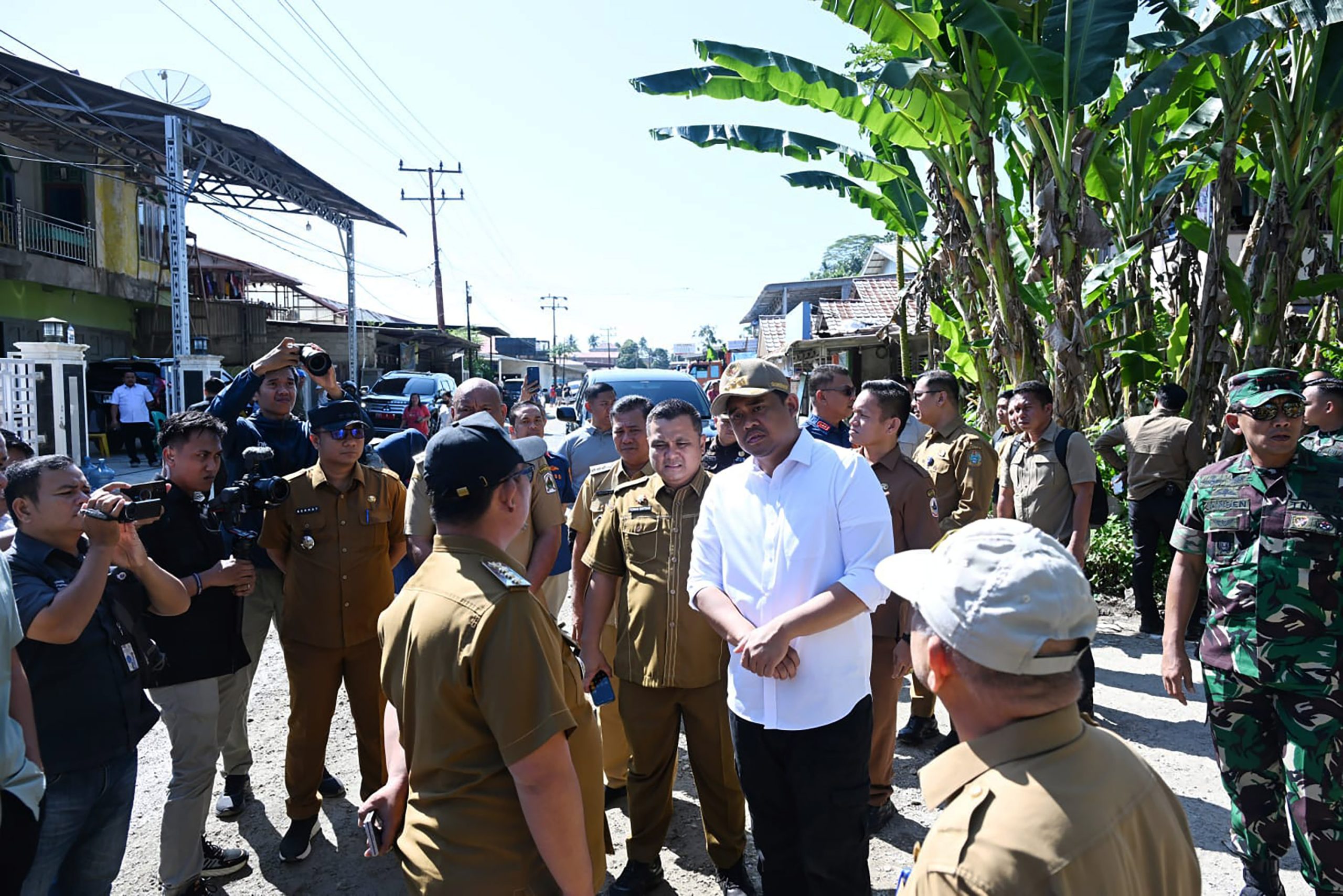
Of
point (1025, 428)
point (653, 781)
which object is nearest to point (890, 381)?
point (1025, 428)

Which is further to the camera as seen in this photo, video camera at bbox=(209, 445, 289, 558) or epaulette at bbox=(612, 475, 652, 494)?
epaulette at bbox=(612, 475, 652, 494)

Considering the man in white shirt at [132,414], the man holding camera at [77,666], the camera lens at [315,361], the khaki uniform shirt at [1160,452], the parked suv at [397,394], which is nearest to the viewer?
the man holding camera at [77,666]

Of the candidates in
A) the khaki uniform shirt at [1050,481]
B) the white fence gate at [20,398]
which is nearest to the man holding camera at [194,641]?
the khaki uniform shirt at [1050,481]

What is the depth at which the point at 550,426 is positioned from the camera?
3703 centimetres

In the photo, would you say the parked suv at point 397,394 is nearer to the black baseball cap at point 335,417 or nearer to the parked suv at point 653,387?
the parked suv at point 653,387

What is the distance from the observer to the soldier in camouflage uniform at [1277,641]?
2.87m

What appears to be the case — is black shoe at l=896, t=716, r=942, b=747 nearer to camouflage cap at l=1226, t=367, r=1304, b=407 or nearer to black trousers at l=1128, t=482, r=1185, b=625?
camouflage cap at l=1226, t=367, r=1304, b=407

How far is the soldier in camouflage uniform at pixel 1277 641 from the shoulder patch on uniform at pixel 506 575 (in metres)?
2.60

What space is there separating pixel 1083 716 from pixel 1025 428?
3644 millimetres

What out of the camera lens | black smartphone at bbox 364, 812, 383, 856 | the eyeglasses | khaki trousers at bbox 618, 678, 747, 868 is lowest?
khaki trousers at bbox 618, 678, 747, 868

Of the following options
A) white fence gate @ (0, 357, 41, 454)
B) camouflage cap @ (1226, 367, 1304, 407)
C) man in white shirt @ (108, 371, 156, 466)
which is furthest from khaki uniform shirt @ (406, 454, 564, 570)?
man in white shirt @ (108, 371, 156, 466)

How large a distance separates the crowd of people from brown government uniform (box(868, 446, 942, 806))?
1cm

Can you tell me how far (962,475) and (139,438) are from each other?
54.5 ft

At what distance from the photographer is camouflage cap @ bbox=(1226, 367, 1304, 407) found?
307cm
